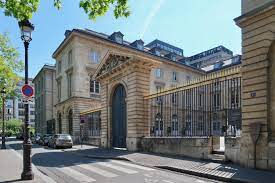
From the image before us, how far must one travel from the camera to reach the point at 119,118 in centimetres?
2041

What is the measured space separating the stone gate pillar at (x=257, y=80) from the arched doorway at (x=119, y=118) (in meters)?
10.3

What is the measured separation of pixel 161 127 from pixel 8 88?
43.6 ft

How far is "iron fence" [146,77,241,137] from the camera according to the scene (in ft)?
39.2

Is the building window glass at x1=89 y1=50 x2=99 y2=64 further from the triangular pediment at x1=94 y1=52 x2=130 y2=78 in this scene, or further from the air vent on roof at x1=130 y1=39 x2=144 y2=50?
the triangular pediment at x1=94 y1=52 x2=130 y2=78

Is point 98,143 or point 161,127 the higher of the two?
point 161,127

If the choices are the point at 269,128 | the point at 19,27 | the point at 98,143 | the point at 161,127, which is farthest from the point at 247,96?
the point at 98,143

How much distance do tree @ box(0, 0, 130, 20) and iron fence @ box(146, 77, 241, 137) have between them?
6.69m

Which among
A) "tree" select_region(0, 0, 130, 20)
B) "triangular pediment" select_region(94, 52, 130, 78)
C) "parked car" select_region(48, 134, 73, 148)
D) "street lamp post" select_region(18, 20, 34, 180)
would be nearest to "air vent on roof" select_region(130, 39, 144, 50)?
"triangular pediment" select_region(94, 52, 130, 78)

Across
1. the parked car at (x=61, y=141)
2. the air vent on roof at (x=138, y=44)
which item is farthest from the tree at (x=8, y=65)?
the air vent on roof at (x=138, y=44)

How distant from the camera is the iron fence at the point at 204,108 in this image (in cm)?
1195

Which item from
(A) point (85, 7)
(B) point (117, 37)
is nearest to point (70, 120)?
(B) point (117, 37)

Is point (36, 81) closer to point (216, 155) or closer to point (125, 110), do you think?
point (125, 110)

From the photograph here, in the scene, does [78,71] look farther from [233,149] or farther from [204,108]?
[233,149]

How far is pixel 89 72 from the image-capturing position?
3581 cm
